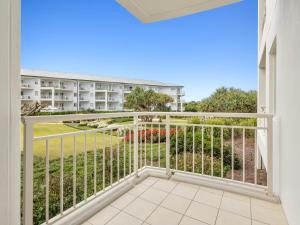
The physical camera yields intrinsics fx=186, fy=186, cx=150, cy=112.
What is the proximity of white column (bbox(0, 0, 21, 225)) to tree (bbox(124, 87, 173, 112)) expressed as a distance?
13959 millimetres

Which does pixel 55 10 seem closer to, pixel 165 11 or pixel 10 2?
pixel 165 11

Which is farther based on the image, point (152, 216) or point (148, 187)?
point (148, 187)

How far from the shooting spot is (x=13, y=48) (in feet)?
3.70

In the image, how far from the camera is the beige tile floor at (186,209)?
1788mm

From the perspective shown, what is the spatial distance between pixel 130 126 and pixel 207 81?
15.0 metres

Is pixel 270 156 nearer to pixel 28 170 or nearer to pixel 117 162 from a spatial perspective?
pixel 117 162

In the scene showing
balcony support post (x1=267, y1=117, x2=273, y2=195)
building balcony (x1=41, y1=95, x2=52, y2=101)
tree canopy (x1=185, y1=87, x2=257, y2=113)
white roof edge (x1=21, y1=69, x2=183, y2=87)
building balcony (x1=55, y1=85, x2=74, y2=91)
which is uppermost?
white roof edge (x1=21, y1=69, x2=183, y2=87)

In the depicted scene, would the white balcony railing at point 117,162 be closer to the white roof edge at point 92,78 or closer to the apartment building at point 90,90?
the apartment building at point 90,90

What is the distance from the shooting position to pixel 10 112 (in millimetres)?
1107

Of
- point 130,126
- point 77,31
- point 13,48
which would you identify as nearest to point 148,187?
point 130,126

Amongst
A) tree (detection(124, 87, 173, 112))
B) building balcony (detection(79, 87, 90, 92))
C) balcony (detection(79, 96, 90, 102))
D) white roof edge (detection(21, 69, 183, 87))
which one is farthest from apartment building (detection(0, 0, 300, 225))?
balcony (detection(79, 96, 90, 102))

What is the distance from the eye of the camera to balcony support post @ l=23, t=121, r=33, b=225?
135 centimetres

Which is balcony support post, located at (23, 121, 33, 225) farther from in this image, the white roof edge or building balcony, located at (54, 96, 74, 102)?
building balcony, located at (54, 96, 74, 102)

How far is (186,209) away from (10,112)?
5.96 feet
